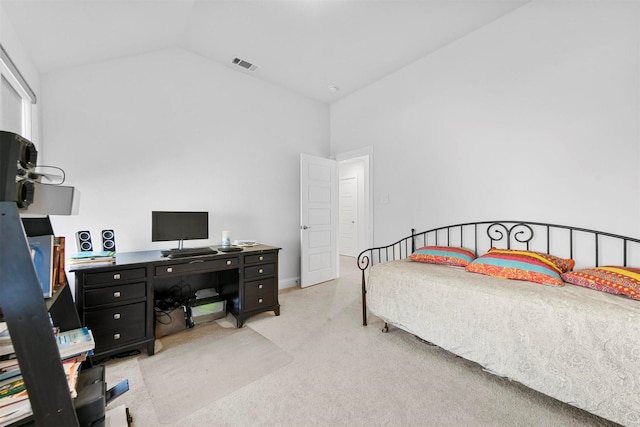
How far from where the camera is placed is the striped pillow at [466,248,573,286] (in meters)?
1.89

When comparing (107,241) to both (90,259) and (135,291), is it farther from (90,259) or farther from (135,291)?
(135,291)

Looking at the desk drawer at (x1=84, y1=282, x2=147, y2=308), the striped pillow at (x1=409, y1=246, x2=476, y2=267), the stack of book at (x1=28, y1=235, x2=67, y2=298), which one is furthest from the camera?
the striped pillow at (x1=409, y1=246, x2=476, y2=267)

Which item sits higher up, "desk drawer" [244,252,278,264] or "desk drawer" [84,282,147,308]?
"desk drawer" [244,252,278,264]

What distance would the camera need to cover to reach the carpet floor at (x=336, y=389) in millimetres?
1529

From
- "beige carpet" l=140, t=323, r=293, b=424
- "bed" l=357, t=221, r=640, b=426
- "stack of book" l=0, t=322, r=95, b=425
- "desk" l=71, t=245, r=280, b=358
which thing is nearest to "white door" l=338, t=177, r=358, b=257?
"bed" l=357, t=221, r=640, b=426

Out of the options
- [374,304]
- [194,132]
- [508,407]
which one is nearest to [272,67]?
[194,132]

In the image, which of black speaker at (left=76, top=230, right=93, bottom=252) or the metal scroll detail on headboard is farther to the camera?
the metal scroll detail on headboard

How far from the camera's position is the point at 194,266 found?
246 centimetres

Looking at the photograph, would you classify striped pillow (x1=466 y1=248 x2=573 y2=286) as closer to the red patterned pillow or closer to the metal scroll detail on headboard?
the red patterned pillow

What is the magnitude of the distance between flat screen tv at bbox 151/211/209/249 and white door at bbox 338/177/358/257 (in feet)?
13.2

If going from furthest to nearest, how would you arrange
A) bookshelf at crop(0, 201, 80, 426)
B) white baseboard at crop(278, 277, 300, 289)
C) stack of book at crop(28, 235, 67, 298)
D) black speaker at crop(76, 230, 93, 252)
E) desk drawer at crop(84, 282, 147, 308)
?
white baseboard at crop(278, 277, 300, 289) → black speaker at crop(76, 230, 93, 252) → desk drawer at crop(84, 282, 147, 308) → stack of book at crop(28, 235, 67, 298) → bookshelf at crop(0, 201, 80, 426)

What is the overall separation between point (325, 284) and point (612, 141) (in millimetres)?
3363

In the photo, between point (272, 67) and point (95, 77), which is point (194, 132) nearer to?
point (95, 77)

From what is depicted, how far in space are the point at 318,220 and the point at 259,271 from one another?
1.46 m
